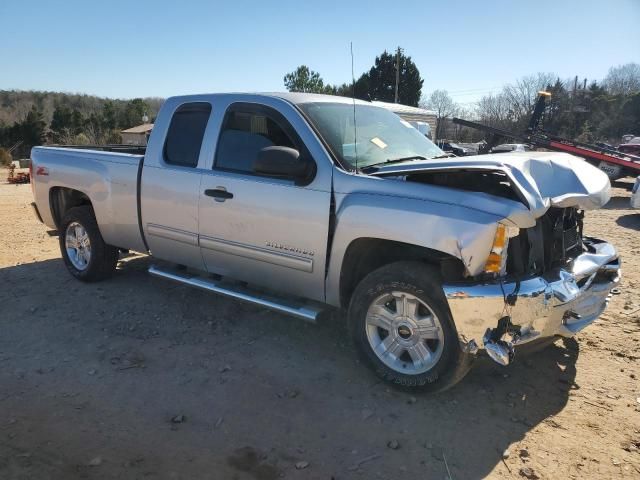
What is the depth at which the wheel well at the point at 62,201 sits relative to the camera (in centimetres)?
549

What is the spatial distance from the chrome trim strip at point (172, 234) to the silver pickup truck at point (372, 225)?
0.01 m

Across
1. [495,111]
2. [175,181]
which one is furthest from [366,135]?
[495,111]

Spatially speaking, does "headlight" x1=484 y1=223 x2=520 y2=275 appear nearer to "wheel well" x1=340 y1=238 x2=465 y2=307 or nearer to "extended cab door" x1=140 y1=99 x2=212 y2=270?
"wheel well" x1=340 y1=238 x2=465 y2=307

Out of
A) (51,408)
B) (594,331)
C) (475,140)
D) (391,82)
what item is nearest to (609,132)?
(475,140)

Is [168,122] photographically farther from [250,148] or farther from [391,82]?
[391,82]

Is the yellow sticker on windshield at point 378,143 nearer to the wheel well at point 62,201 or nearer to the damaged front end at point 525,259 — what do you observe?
the damaged front end at point 525,259

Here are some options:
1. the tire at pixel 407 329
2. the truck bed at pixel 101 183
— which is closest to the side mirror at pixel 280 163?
the tire at pixel 407 329

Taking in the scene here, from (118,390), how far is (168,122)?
239cm

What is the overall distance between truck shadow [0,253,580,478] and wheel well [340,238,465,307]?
0.61m

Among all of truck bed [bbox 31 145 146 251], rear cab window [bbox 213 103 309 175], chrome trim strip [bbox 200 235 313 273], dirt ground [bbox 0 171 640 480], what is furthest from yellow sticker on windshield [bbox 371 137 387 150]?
truck bed [bbox 31 145 146 251]

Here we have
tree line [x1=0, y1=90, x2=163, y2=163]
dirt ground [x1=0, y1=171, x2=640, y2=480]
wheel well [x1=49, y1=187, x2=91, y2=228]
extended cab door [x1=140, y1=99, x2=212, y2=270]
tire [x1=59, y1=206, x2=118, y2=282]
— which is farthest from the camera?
tree line [x1=0, y1=90, x2=163, y2=163]

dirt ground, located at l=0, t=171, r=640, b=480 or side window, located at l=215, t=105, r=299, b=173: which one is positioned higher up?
side window, located at l=215, t=105, r=299, b=173

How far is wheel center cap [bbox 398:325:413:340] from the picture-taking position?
321cm

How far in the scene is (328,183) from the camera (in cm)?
340
